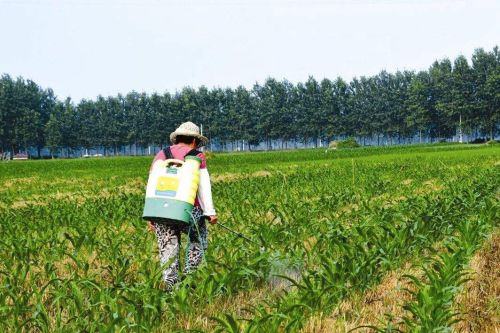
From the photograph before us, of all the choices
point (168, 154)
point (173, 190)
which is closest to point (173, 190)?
point (173, 190)

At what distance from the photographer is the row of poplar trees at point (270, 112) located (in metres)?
97.1

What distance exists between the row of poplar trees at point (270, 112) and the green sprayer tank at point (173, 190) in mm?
93621

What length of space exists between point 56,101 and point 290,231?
129 m

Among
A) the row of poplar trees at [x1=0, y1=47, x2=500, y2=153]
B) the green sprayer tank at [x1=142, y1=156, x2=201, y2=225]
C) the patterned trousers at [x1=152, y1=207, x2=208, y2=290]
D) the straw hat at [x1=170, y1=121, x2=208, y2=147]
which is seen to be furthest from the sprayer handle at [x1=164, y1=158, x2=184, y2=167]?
the row of poplar trees at [x1=0, y1=47, x2=500, y2=153]

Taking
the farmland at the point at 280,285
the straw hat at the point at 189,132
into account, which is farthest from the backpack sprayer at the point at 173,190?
the farmland at the point at 280,285

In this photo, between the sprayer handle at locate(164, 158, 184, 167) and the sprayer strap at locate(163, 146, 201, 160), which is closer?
the sprayer handle at locate(164, 158, 184, 167)

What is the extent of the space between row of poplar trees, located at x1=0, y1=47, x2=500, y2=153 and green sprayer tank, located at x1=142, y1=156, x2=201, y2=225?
9362cm

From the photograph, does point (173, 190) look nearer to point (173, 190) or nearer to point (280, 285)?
point (173, 190)

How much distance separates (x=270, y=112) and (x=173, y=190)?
340 ft

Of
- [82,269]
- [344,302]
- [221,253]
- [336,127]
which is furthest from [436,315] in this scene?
[336,127]

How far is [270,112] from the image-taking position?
107875 millimetres

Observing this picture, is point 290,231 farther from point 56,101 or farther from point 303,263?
point 56,101

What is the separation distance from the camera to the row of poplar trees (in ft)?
319

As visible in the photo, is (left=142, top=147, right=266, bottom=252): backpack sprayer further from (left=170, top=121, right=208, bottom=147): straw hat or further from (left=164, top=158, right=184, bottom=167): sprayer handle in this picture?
(left=170, top=121, right=208, bottom=147): straw hat
